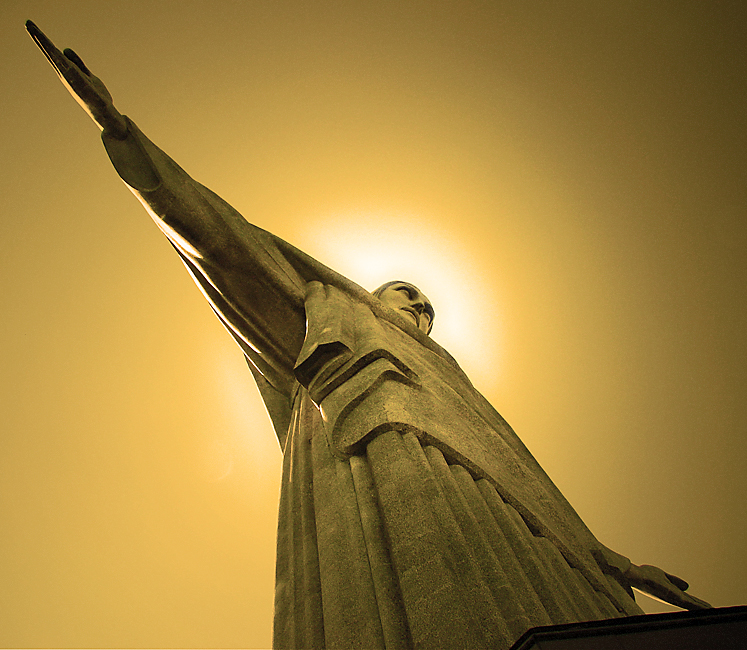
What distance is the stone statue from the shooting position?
151cm

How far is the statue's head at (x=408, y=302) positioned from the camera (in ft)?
15.7

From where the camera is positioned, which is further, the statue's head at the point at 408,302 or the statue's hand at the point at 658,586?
the statue's head at the point at 408,302

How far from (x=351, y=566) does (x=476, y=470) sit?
0.58m

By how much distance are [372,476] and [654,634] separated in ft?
4.02

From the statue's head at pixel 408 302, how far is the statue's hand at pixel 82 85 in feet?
7.83

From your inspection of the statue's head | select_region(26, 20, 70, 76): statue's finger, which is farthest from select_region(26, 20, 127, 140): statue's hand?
the statue's head

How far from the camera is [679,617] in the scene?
35.3 inches

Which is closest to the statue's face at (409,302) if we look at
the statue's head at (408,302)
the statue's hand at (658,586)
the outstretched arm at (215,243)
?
the statue's head at (408,302)

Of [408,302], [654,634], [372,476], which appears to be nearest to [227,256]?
[372,476]

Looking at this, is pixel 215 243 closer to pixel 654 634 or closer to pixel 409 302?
pixel 409 302

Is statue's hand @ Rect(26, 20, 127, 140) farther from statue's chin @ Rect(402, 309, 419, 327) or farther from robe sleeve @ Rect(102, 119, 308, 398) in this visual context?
statue's chin @ Rect(402, 309, 419, 327)

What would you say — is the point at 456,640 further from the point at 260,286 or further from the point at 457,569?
the point at 260,286

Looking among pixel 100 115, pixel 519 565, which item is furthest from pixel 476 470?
pixel 100 115

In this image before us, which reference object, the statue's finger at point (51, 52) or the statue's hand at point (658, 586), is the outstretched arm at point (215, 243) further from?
the statue's hand at point (658, 586)
